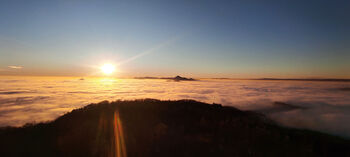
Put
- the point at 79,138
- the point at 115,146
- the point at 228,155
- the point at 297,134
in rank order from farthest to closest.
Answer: the point at 297,134 < the point at 79,138 < the point at 115,146 < the point at 228,155

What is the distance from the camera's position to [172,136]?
6.76m

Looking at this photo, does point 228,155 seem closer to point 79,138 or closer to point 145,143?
point 145,143

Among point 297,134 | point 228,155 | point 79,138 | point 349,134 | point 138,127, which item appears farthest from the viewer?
point 349,134

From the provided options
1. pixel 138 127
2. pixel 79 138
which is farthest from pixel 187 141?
pixel 79 138

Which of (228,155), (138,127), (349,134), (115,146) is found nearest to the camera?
(228,155)

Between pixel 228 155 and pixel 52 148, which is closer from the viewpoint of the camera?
A: pixel 228 155

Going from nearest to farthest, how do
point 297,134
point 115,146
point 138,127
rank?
point 115,146, point 138,127, point 297,134

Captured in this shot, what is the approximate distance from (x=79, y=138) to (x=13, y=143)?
139 inches

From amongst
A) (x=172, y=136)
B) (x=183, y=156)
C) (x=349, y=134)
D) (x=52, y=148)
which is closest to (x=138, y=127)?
(x=172, y=136)

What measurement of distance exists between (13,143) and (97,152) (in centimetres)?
496

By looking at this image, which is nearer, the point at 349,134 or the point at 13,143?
the point at 13,143

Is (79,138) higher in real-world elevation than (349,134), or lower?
higher

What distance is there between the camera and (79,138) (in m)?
6.59

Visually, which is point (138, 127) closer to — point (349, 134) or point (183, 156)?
point (183, 156)
